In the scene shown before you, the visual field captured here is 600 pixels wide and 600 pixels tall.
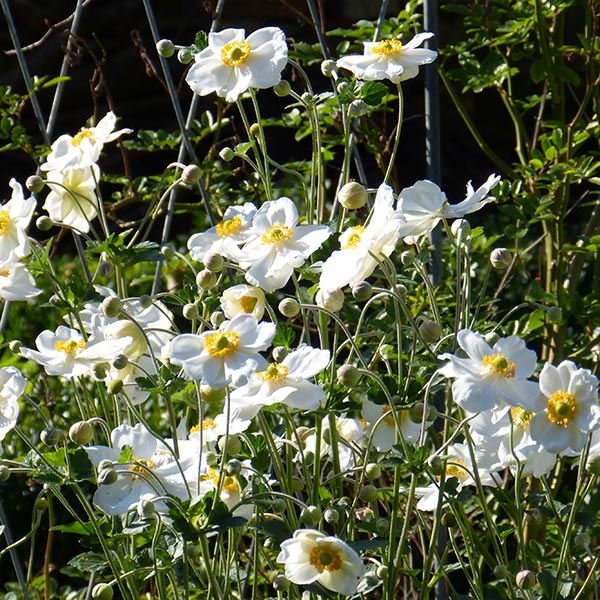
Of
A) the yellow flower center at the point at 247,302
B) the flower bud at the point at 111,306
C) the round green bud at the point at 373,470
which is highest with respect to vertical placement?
the flower bud at the point at 111,306

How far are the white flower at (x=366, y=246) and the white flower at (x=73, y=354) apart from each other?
0.26 metres

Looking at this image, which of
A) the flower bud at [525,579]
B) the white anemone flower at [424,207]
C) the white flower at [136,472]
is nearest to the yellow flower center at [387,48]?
the white anemone flower at [424,207]

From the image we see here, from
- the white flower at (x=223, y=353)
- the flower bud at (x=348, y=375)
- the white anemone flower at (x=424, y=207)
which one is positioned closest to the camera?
the white flower at (x=223, y=353)

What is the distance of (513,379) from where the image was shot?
1.09 m

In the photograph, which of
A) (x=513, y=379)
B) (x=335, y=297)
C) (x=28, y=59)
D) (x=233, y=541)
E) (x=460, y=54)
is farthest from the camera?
(x=28, y=59)

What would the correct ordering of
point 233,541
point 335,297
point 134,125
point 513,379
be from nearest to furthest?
1. point 513,379
2. point 335,297
3. point 233,541
4. point 134,125

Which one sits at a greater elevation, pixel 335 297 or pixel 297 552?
pixel 335 297

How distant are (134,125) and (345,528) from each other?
4.88 meters

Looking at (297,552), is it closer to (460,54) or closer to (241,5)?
(460,54)

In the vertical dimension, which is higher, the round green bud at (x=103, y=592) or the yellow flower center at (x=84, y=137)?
the yellow flower center at (x=84, y=137)

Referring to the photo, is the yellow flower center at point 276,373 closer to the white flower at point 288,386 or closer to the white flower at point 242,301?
the white flower at point 288,386

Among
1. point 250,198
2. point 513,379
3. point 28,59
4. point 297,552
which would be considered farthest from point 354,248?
point 28,59

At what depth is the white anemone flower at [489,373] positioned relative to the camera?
3.50 feet

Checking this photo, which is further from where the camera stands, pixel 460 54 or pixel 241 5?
pixel 241 5
